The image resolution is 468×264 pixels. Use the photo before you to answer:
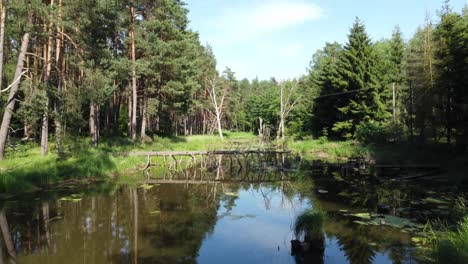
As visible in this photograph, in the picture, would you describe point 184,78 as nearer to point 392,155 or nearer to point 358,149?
point 358,149

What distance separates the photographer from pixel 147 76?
33.0 meters

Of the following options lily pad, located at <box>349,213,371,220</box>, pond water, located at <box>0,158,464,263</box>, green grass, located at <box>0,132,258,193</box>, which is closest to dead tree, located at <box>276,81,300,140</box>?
green grass, located at <box>0,132,258,193</box>

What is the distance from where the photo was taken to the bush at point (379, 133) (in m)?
30.4

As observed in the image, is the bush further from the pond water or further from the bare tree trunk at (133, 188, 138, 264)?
the bare tree trunk at (133, 188, 138, 264)

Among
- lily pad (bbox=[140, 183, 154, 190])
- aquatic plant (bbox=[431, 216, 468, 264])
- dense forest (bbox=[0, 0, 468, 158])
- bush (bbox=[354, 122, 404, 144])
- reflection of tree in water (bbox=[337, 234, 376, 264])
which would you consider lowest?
reflection of tree in water (bbox=[337, 234, 376, 264])

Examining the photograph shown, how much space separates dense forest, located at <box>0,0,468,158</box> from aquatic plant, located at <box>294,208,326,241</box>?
47.1 ft

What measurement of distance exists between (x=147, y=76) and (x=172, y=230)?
24664 mm

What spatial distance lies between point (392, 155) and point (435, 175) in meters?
6.25

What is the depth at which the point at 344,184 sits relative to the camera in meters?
→ 18.2

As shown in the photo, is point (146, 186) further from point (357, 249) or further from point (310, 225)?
point (357, 249)

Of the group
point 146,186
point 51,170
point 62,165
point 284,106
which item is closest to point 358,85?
point 284,106

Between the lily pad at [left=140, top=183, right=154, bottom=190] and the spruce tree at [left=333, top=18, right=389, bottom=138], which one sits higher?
the spruce tree at [left=333, top=18, right=389, bottom=138]

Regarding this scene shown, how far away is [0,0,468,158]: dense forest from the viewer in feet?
61.1

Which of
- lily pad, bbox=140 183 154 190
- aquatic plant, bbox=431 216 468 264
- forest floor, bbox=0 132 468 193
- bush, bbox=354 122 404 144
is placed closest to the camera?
aquatic plant, bbox=431 216 468 264
